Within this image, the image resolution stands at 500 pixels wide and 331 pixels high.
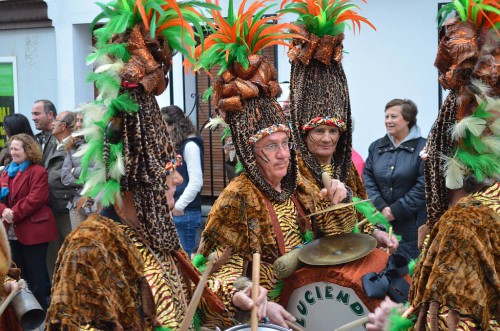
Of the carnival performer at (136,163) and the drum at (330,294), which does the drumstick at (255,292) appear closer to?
the carnival performer at (136,163)

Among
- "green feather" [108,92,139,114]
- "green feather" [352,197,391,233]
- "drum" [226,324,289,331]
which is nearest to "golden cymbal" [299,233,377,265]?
"green feather" [352,197,391,233]

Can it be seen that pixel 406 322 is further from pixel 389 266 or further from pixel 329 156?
pixel 329 156

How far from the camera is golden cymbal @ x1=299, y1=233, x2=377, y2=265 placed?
4023 millimetres

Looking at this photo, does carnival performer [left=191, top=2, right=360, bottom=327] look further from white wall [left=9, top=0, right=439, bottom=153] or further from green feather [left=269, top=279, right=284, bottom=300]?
white wall [left=9, top=0, right=439, bottom=153]

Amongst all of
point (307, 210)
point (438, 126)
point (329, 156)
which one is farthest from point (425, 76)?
point (438, 126)

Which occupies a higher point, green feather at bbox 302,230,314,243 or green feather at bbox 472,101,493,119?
green feather at bbox 472,101,493,119

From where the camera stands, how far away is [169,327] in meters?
3.09

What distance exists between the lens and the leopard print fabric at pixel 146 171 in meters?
3.13

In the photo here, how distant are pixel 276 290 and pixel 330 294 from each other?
1.01 ft

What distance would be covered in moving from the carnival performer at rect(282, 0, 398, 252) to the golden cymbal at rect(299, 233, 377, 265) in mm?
694

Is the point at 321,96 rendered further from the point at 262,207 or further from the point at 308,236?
the point at 262,207

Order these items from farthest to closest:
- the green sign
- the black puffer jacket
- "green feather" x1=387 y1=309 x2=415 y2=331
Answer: the green sign → the black puffer jacket → "green feather" x1=387 y1=309 x2=415 y2=331

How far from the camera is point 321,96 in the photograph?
5.11m

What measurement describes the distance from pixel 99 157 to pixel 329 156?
7.54ft
